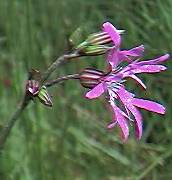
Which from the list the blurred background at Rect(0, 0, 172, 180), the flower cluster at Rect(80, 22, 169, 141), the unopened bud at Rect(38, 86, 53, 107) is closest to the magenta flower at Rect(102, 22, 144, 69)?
the flower cluster at Rect(80, 22, 169, 141)

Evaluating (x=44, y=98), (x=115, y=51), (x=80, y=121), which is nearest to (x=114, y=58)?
(x=115, y=51)

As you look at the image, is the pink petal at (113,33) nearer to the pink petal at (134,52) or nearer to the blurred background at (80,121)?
the pink petal at (134,52)

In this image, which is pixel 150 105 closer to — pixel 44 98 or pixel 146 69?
pixel 146 69

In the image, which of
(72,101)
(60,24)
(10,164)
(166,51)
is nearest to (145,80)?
(166,51)

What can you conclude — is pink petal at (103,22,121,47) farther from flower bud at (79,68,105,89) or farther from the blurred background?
the blurred background

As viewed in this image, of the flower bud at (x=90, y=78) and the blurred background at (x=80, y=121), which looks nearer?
the flower bud at (x=90, y=78)

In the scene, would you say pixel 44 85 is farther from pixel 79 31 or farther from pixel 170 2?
pixel 170 2

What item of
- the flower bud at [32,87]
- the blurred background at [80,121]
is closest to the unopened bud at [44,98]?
the flower bud at [32,87]
